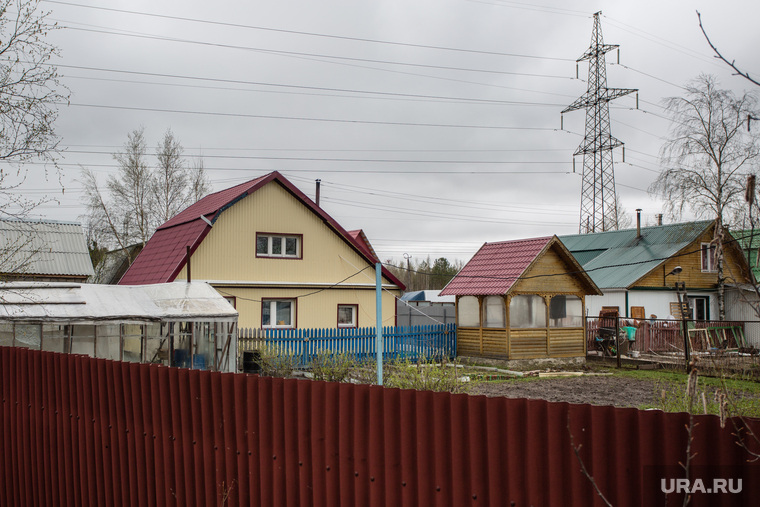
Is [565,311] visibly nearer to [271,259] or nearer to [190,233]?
[271,259]

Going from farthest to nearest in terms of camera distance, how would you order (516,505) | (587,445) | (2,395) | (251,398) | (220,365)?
(220,365), (2,395), (251,398), (516,505), (587,445)

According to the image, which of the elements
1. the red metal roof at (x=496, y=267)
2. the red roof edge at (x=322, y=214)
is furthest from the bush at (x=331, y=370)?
the red roof edge at (x=322, y=214)

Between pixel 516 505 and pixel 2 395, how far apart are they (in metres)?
6.50

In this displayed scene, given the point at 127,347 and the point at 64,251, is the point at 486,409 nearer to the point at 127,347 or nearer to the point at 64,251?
the point at 127,347

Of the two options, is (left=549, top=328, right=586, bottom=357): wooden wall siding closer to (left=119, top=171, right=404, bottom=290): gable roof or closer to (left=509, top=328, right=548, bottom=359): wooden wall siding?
(left=509, top=328, right=548, bottom=359): wooden wall siding

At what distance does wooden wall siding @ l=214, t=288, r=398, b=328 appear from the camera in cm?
2362

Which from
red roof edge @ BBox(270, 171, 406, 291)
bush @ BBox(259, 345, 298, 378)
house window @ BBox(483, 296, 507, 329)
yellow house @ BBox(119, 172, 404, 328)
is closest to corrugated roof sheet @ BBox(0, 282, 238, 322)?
bush @ BBox(259, 345, 298, 378)

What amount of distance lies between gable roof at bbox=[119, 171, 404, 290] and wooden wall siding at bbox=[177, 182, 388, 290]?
1.06 feet

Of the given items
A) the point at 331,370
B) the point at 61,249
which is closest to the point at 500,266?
the point at 331,370

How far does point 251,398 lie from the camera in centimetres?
496

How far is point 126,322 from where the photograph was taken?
596 inches

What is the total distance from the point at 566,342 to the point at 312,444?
20475mm

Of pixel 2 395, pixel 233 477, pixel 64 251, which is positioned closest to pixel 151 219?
pixel 64 251

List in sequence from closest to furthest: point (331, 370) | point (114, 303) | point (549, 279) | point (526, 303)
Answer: point (331, 370), point (114, 303), point (526, 303), point (549, 279)
